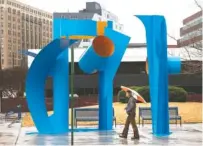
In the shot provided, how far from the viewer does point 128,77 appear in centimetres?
6006

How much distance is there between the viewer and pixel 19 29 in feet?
221

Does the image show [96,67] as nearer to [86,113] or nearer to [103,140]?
[86,113]

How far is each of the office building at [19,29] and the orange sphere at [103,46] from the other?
45475 millimetres

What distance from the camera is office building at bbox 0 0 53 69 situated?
64625 mm

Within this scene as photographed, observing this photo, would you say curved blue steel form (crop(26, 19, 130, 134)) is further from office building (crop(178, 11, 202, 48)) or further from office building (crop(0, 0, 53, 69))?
office building (crop(0, 0, 53, 69))

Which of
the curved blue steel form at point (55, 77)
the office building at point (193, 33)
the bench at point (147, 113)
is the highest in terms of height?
the office building at point (193, 33)

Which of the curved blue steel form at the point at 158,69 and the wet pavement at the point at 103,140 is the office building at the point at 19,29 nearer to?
the curved blue steel form at the point at 158,69

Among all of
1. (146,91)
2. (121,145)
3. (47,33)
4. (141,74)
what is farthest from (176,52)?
(121,145)

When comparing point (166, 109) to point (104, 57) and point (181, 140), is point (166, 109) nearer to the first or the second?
point (181, 140)

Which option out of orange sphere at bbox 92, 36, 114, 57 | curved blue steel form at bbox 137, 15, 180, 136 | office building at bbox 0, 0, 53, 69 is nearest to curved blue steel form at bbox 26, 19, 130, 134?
orange sphere at bbox 92, 36, 114, 57

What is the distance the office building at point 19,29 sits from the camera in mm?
64625

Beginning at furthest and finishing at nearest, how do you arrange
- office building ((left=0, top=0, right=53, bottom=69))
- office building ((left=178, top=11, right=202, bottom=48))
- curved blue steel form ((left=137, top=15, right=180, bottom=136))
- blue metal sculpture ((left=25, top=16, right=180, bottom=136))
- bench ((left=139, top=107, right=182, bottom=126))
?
1. office building ((left=0, top=0, right=53, bottom=69))
2. office building ((left=178, top=11, right=202, bottom=48))
3. bench ((left=139, top=107, right=182, bottom=126))
4. blue metal sculpture ((left=25, top=16, right=180, bottom=136))
5. curved blue steel form ((left=137, top=15, right=180, bottom=136))

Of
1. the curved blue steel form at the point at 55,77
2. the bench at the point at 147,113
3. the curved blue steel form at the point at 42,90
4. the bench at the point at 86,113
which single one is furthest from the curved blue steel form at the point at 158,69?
the bench at the point at 147,113

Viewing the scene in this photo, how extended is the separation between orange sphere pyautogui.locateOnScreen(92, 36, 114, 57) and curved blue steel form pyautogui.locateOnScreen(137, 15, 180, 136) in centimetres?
158
